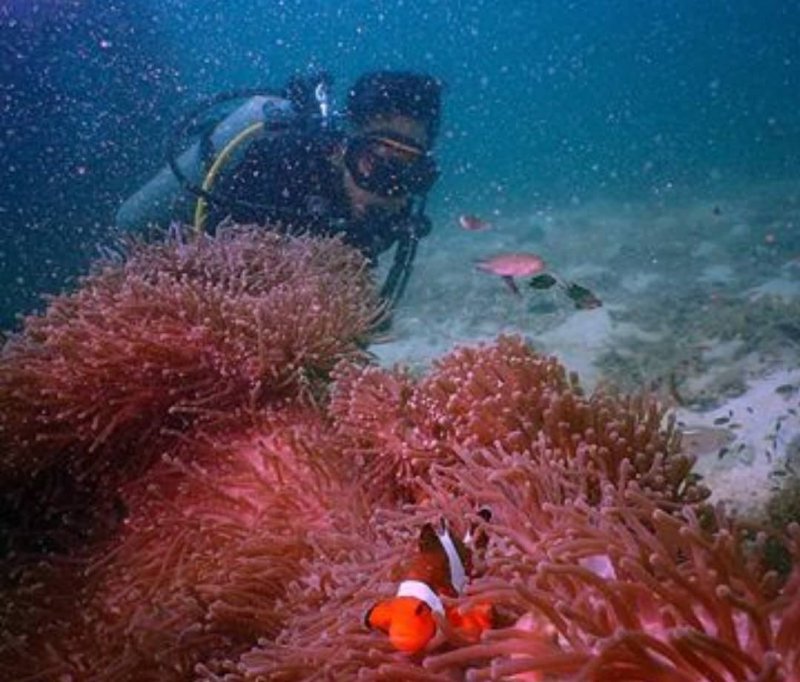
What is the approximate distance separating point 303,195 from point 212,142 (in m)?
1.37

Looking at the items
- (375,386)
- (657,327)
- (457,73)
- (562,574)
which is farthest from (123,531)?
(457,73)

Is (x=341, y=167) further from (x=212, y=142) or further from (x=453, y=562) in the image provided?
(x=453, y=562)

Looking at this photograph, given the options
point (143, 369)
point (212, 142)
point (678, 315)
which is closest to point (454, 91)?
point (678, 315)

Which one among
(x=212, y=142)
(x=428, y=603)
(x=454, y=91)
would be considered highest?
(x=454, y=91)

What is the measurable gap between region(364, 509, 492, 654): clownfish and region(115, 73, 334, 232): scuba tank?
5261mm

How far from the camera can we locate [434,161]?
6.54 meters

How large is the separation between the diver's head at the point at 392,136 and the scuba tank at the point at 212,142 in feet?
1.67

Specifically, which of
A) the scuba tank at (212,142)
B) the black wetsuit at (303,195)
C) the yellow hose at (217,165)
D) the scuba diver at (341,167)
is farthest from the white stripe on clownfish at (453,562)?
the yellow hose at (217,165)

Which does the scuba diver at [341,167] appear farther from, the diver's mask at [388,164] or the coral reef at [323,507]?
the coral reef at [323,507]

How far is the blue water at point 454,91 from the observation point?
46.3 ft

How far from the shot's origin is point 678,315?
35.4 ft

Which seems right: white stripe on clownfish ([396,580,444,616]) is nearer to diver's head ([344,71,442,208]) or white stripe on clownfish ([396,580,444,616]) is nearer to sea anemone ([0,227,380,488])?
sea anemone ([0,227,380,488])

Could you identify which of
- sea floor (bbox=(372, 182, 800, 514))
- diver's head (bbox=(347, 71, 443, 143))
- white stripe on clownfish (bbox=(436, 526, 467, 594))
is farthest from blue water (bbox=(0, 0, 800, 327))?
white stripe on clownfish (bbox=(436, 526, 467, 594))

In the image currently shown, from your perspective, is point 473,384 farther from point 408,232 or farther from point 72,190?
point 72,190
